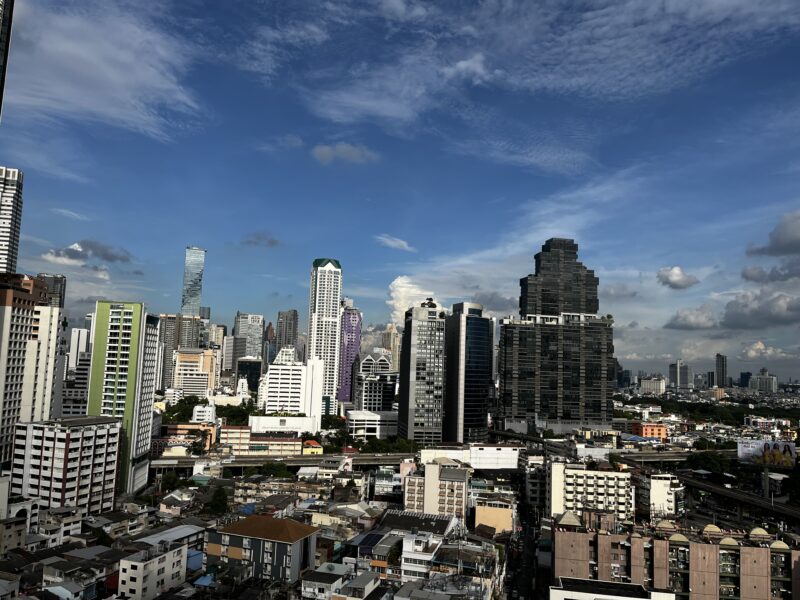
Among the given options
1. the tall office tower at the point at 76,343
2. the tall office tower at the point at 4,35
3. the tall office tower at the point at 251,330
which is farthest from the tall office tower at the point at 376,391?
the tall office tower at the point at 251,330

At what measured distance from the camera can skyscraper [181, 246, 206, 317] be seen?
404 feet

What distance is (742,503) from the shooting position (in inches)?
1256

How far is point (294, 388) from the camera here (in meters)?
53.8

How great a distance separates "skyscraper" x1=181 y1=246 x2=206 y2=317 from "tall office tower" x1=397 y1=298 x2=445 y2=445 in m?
86.5

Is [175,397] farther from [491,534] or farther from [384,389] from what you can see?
[491,534]

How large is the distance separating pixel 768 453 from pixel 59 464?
39.0 meters

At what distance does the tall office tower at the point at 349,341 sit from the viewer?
86938 mm

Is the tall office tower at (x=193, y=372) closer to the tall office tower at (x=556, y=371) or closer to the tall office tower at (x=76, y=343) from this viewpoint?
the tall office tower at (x=76, y=343)

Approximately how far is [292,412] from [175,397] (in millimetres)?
20660

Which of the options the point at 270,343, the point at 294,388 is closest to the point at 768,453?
the point at 294,388

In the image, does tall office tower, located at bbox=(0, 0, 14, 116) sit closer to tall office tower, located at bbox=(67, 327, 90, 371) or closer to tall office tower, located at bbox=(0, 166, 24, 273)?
tall office tower, located at bbox=(0, 166, 24, 273)

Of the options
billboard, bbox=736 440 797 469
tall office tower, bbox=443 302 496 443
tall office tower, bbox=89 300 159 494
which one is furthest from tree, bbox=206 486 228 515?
billboard, bbox=736 440 797 469

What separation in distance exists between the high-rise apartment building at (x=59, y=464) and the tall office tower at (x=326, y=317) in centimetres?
4902

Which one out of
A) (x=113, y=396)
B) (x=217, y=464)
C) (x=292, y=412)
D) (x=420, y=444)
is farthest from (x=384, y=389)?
(x=113, y=396)
